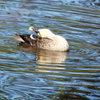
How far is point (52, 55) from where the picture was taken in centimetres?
1068

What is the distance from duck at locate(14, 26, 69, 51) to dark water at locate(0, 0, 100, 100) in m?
Result: 0.23

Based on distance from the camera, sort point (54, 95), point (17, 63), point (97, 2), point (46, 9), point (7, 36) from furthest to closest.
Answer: point (97, 2)
point (46, 9)
point (7, 36)
point (17, 63)
point (54, 95)

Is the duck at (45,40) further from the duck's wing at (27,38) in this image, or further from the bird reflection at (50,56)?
the bird reflection at (50,56)

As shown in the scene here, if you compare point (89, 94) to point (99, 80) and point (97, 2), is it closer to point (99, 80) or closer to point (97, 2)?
point (99, 80)

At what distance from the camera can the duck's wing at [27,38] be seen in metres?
11.7

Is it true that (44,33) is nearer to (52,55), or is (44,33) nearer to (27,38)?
(27,38)

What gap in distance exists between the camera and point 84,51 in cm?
1090

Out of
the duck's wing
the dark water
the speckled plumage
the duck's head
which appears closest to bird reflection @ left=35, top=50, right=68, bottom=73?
the dark water

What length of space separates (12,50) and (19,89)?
11.2 feet

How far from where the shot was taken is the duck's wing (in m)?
11.7

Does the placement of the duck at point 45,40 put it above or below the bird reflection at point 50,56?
above

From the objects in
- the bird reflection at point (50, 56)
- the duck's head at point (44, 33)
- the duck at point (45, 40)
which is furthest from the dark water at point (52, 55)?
the duck's head at point (44, 33)

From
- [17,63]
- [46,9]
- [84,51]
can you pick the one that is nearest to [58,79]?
[17,63]

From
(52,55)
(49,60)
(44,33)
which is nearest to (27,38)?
(44,33)
